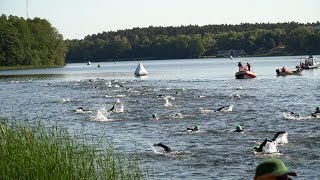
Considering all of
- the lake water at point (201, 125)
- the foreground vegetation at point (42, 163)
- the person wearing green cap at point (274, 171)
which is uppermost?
the person wearing green cap at point (274, 171)

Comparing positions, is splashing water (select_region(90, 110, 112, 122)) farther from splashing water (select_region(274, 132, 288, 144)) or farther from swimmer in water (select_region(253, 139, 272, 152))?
swimmer in water (select_region(253, 139, 272, 152))

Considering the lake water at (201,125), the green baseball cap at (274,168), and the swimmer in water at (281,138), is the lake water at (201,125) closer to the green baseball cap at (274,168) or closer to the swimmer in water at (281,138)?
the swimmer in water at (281,138)

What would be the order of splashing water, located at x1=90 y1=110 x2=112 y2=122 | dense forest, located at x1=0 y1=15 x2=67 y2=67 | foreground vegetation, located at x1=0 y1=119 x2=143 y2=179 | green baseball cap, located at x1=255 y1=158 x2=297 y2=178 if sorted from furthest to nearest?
dense forest, located at x1=0 y1=15 x2=67 y2=67
splashing water, located at x1=90 y1=110 x2=112 y2=122
foreground vegetation, located at x1=0 y1=119 x2=143 y2=179
green baseball cap, located at x1=255 y1=158 x2=297 y2=178

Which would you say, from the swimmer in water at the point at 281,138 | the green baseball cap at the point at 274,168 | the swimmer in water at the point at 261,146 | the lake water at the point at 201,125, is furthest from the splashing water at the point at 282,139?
the green baseball cap at the point at 274,168

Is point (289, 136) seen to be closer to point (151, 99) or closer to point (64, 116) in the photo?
point (64, 116)

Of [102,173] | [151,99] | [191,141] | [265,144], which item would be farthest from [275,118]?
[102,173]

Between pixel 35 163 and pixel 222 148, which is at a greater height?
pixel 35 163

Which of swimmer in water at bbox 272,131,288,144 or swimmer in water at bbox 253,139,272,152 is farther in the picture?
swimmer in water at bbox 272,131,288,144

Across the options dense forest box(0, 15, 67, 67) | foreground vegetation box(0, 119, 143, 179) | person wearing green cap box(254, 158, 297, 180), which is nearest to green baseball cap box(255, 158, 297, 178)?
person wearing green cap box(254, 158, 297, 180)

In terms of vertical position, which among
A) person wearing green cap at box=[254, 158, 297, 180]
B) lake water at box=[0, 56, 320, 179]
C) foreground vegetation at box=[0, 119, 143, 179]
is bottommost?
lake water at box=[0, 56, 320, 179]

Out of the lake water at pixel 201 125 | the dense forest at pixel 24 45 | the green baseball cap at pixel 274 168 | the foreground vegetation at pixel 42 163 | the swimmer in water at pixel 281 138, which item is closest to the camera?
the green baseball cap at pixel 274 168

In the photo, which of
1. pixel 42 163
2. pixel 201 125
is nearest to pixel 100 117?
pixel 201 125

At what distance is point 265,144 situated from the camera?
83.8 ft

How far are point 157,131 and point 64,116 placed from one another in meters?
11.2
